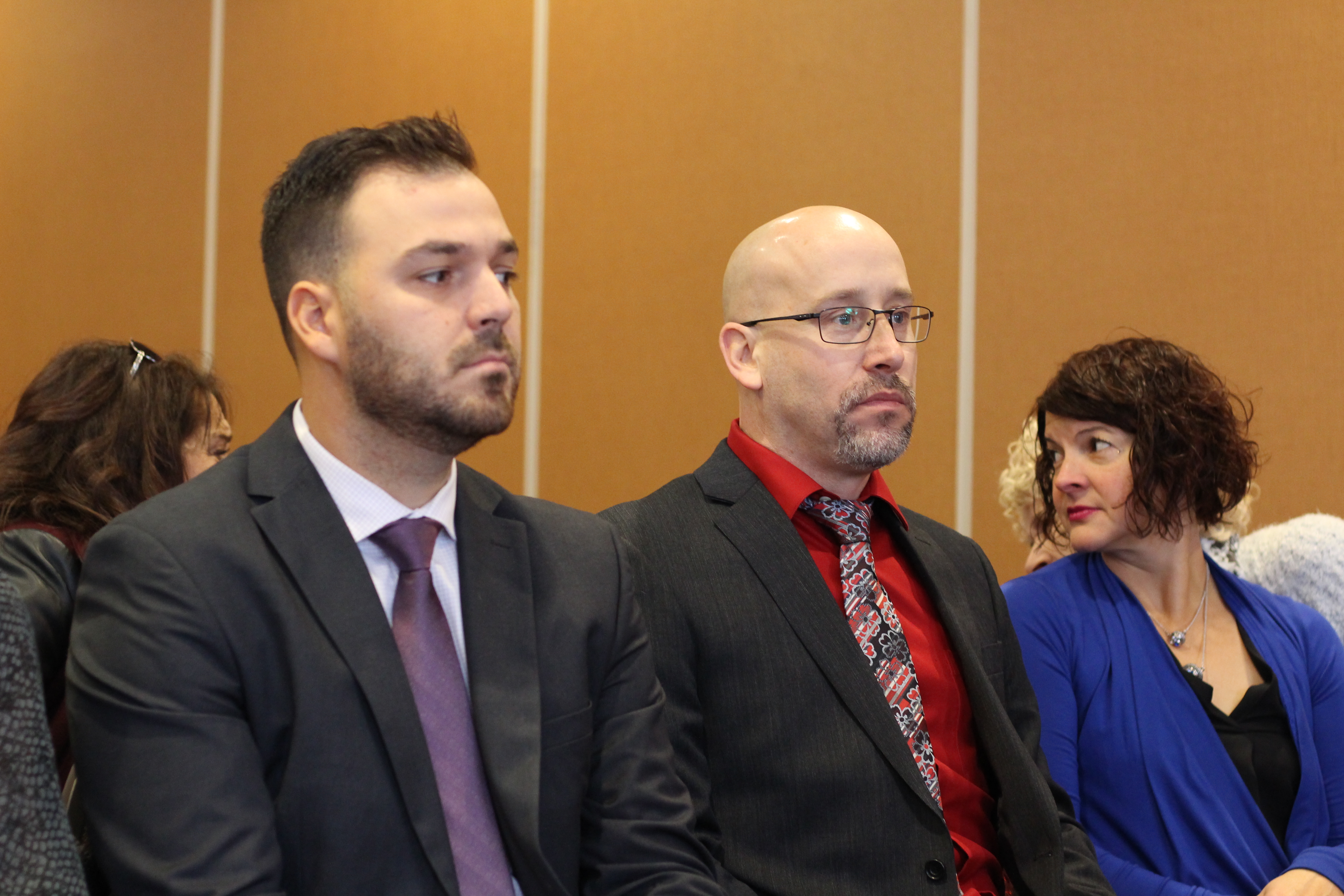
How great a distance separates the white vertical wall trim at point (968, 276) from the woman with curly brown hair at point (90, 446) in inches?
73.0

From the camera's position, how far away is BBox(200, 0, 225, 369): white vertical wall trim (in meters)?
4.53

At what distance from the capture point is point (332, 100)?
4289mm

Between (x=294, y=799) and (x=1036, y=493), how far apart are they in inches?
76.4

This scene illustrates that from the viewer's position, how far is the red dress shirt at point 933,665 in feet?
5.92

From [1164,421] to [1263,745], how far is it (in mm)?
577

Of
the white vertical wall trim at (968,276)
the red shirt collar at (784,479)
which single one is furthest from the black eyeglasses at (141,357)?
the white vertical wall trim at (968,276)

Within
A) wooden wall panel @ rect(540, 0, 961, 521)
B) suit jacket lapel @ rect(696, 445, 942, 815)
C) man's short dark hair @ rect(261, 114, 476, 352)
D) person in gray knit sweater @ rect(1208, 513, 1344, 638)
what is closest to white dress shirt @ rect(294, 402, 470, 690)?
man's short dark hair @ rect(261, 114, 476, 352)

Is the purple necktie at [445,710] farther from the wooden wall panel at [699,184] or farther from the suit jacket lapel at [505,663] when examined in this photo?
the wooden wall panel at [699,184]

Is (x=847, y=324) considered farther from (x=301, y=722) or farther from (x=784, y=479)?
(x=301, y=722)

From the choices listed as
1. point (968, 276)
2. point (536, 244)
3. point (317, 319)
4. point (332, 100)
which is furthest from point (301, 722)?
point (332, 100)

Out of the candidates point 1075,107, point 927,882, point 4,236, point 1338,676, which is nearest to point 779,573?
point 927,882

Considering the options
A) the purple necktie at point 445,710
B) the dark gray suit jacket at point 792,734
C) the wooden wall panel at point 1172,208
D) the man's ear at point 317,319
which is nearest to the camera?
the purple necktie at point 445,710

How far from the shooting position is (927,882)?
1669 mm

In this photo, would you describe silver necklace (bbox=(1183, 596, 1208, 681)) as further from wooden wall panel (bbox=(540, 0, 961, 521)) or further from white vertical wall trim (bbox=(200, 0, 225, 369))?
white vertical wall trim (bbox=(200, 0, 225, 369))
